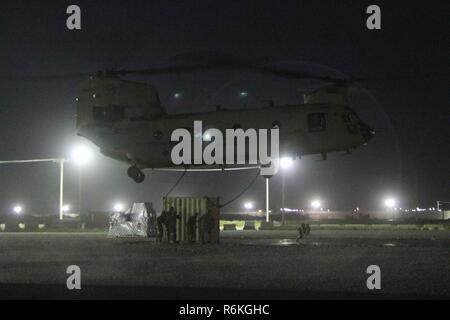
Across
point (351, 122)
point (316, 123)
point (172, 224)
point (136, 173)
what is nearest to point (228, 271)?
point (172, 224)

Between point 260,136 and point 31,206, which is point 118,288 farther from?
point 31,206

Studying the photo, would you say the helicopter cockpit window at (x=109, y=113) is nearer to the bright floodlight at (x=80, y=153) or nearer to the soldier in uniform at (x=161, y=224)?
the soldier in uniform at (x=161, y=224)

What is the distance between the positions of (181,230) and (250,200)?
14394 cm

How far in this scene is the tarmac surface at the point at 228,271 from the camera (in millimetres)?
14898

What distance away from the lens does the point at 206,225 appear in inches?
1217

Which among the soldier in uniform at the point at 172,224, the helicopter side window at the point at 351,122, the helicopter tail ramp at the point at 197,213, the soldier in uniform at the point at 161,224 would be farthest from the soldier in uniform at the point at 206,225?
the helicopter side window at the point at 351,122

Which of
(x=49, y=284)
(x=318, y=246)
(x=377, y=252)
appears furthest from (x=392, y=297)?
(x=318, y=246)

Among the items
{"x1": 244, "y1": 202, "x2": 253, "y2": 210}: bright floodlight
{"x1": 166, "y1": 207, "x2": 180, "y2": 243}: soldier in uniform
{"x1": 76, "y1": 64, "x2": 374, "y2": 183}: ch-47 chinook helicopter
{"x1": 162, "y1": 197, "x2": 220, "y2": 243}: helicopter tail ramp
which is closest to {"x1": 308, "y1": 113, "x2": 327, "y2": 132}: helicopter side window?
{"x1": 76, "y1": 64, "x2": 374, "y2": 183}: ch-47 chinook helicopter

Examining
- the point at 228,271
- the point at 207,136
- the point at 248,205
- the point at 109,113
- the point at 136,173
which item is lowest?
the point at 228,271

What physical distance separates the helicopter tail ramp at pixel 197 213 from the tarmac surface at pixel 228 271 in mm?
1976

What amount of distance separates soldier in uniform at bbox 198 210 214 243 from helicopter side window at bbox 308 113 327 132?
609 centimetres

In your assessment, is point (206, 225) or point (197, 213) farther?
point (197, 213)

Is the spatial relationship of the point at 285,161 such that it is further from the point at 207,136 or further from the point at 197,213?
the point at 207,136

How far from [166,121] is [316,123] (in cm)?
697
